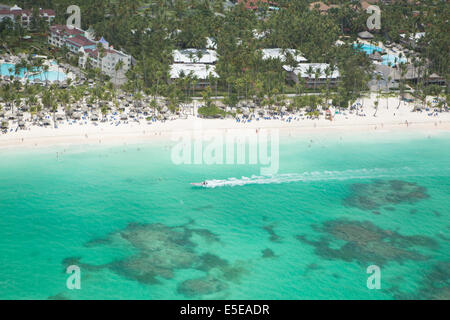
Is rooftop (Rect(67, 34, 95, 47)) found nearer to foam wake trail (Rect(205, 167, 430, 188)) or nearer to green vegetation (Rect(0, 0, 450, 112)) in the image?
green vegetation (Rect(0, 0, 450, 112))

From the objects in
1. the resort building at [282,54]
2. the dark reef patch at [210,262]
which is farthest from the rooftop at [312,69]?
the dark reef patch at [210,262]

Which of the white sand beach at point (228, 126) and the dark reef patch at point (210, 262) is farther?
the white sand beach at point (228, 126)

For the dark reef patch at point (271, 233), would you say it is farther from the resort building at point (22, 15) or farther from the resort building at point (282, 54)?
the resort building at point (22, 15)

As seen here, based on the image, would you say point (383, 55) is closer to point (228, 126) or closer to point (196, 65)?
point (196, 65)

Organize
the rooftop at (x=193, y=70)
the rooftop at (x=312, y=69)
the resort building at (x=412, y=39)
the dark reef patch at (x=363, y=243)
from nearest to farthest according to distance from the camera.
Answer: the dark reef patch at (x=363, y=243) < the rooftop at (x=193, y=70) < the rooftop at (x=312, y=69) < the resort building at (x=412, y=39)

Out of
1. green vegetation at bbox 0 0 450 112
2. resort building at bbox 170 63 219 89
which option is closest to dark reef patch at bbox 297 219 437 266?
green vegetation at bbox 0 0 450 112

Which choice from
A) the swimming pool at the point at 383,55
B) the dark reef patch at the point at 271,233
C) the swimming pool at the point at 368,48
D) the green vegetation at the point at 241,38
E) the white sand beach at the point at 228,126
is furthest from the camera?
the swimming pool at the point at 368,48

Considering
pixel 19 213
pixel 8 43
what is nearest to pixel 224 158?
pixel 19 213
